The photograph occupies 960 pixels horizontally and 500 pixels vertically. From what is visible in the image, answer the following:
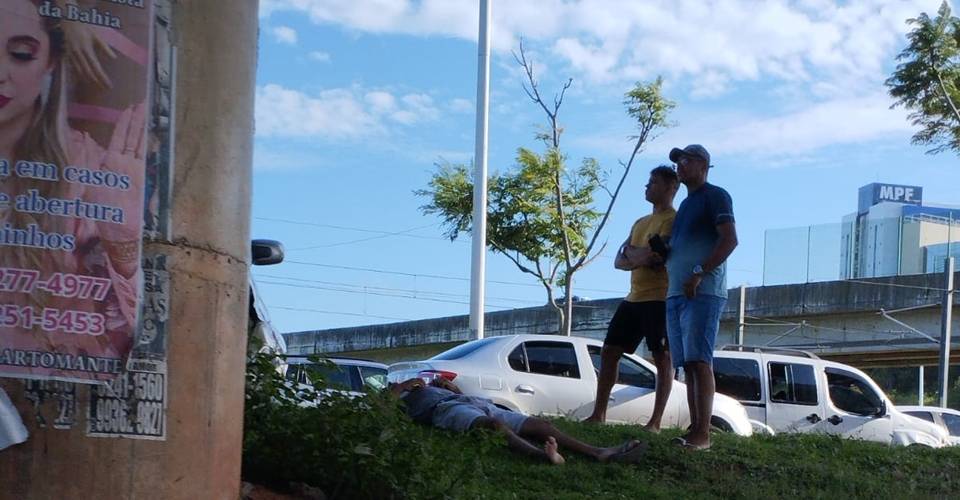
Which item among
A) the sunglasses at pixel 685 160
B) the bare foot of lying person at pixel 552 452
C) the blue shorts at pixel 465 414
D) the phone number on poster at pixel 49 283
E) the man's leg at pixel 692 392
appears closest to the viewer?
the phone number on poster at pixel 49 283

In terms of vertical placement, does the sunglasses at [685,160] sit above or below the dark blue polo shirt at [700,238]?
above

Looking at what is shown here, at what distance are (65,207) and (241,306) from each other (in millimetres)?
746

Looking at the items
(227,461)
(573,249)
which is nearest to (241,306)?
(227,461)

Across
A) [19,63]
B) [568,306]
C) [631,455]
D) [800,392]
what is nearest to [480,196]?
[568,306]

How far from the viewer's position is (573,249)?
1004 inches

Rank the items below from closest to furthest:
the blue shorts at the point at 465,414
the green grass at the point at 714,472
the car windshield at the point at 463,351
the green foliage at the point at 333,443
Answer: the green foliage at the point at 333,443 → the green grass at the point at 714,472 → the blue shorts at the point at 465,414 → the car windshield at the point at 463,351

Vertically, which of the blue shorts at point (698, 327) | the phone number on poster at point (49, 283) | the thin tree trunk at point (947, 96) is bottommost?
the blue shorts at point (698, 327)

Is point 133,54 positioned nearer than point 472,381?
Yes

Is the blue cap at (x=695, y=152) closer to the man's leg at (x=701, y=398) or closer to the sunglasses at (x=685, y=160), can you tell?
the sunglasses at (x=685, y=160)

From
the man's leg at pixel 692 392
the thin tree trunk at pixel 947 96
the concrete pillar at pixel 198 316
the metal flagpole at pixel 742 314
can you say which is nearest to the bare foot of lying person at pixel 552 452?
the man's leg at pixel 692 392

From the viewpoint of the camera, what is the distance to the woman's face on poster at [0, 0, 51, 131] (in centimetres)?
353

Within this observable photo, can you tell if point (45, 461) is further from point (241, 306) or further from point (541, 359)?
point (541, 359)

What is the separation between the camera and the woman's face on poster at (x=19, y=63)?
11.6ft

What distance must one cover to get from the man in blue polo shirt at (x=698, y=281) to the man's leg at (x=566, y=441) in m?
0.63
